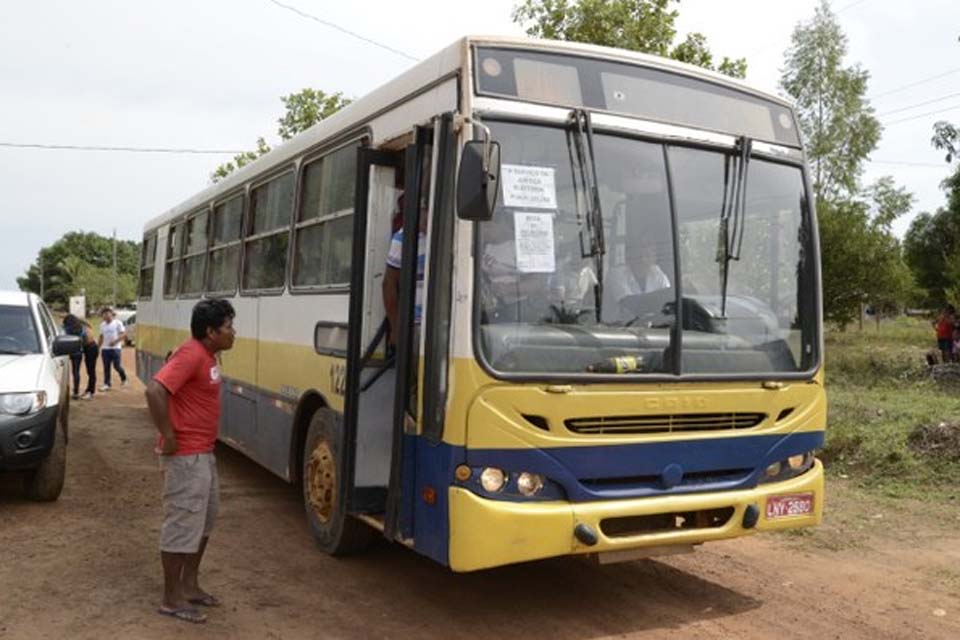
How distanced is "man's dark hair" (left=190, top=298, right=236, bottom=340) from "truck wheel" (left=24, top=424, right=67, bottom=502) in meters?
3.23

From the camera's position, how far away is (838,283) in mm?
31219

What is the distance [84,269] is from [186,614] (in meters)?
97.0

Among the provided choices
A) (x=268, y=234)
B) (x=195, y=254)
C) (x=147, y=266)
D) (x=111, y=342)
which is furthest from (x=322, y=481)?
(x=111, y=342)

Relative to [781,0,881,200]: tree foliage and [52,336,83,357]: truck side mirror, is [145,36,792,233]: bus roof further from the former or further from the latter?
[781,0,881,200]: tree foliage

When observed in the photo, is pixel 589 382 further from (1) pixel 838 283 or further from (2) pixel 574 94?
(1) pixel 838 283

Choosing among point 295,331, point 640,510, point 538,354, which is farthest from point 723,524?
point 295,331

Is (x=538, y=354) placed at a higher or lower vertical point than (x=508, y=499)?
higher

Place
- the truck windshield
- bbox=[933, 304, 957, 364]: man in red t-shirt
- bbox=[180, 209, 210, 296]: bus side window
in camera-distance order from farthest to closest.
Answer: bbox=[933, 304, 957, 364]: man in red t-shirt, bbox=[180, 209, 210, 296]: bus side window, the truck windshield

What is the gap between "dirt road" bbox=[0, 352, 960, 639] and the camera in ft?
16.0

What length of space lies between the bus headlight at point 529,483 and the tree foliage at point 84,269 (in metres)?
87.2

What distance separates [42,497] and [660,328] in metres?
5.55

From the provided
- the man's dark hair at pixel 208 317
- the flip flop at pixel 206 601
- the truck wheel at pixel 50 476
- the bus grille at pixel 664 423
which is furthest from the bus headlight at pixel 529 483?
the truck wheel at pixel 50 476

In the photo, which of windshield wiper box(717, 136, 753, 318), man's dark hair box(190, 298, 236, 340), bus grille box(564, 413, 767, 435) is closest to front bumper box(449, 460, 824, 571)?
bus grille box(564, 413, 767, 435)

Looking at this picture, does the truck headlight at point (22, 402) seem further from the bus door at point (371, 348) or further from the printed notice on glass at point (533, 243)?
the printed notice on glass at point (533, 243)
